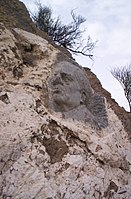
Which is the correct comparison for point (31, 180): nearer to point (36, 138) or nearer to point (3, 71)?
point (36, 138)

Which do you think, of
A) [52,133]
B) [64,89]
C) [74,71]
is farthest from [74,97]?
[52,133]

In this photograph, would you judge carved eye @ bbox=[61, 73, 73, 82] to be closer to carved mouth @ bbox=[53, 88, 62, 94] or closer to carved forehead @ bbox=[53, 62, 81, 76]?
carved forehead @ bbox=[53, 62, 81, 76]

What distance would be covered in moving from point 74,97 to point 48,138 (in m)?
0.65

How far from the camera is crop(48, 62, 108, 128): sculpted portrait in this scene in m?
3.15

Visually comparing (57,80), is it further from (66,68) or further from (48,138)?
(48,138)

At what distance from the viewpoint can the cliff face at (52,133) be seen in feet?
8.20

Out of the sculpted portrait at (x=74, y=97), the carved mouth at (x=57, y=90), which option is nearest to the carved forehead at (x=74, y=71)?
the sculpted portrait at (x=74, y=97)

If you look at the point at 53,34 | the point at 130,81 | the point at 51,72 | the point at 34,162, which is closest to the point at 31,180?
the point at 34,162

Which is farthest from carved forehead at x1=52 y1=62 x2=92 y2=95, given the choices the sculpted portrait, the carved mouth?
the carved mouth

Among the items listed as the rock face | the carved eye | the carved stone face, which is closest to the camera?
the rock face

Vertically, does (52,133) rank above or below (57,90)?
below

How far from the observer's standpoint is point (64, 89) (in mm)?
3219

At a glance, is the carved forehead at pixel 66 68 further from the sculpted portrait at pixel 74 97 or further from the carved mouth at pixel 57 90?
the carved mouth at pixel 57 90

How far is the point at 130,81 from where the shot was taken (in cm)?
1202
